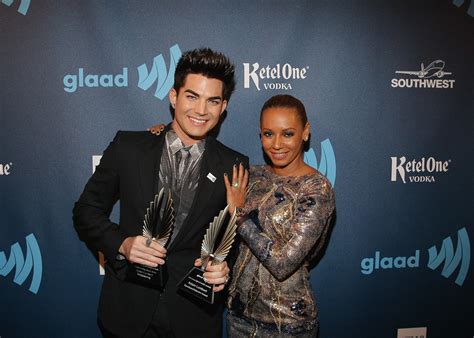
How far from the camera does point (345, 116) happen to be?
2.37m

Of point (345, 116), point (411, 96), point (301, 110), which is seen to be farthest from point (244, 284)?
point (411, 96)

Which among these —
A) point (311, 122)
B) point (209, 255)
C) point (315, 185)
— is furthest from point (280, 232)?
point (311, 122)

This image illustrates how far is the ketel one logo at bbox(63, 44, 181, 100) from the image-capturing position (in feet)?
7.30

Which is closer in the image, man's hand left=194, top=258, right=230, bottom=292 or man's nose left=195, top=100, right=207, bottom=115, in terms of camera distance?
man's hand left=194, top=258, right=230, bottom=292

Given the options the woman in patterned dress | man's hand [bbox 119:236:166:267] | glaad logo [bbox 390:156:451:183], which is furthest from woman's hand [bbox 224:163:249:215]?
glaad logo [bbox 390:156:451:183]

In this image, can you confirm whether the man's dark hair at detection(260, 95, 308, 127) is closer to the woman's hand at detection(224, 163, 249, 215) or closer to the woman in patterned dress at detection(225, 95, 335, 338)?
the woman in patterned dress at detection(225, 95, 335, 338)

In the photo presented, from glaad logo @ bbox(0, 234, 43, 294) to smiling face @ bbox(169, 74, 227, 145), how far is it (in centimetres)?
126

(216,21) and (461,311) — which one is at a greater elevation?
(216,21)

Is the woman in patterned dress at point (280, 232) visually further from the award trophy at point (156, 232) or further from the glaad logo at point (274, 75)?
the glaad logo at point (274, 75)

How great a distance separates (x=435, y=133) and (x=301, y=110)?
1192mm

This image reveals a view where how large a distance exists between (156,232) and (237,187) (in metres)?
0.43

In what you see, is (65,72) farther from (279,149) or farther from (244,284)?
(244,284)

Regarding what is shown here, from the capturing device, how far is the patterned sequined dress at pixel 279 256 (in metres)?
1.62

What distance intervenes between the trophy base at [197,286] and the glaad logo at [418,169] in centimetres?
150
